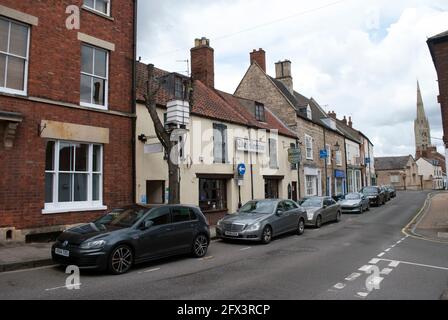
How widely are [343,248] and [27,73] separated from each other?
36.6ft

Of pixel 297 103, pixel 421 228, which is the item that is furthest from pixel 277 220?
pixel 297 103

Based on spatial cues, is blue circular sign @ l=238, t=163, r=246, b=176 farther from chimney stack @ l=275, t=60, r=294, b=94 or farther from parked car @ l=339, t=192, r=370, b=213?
chimney stack @ l=275, t=60, r=294, b=94

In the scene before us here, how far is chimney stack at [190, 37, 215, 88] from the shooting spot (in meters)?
22.9

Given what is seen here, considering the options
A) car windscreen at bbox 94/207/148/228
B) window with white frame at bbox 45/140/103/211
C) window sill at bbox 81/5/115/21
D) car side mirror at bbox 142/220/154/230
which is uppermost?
window sill at bbox 81/5/115/21

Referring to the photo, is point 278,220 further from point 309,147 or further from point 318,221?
point 309,147

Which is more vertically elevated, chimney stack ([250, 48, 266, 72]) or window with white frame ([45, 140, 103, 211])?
chimney stack ([250, 48, 266, 72])

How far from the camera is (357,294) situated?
6.30 meters

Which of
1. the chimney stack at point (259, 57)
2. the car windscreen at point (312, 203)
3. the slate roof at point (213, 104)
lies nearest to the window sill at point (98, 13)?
the slate roof at point (213, 104)

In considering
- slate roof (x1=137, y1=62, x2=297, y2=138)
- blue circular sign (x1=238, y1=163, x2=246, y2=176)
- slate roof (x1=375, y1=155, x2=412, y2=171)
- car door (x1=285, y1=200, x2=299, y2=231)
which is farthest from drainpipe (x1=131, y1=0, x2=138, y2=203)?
slate roof (x1=375, y1=155, x2=412, y2=171)

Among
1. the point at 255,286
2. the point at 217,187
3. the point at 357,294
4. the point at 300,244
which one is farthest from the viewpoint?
the point at 217,187

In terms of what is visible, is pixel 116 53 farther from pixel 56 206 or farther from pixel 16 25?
pixel 56 206

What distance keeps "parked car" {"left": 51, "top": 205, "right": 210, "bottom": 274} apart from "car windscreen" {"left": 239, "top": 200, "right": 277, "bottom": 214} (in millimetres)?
3638

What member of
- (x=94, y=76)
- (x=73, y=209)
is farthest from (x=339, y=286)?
(x=94, y=76)

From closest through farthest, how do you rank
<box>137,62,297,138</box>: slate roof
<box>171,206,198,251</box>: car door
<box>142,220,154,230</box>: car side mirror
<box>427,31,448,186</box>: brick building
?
<box>142,220,154,230</box>: car side mirror < <box>171,206,198,251</box>: car door < <box>137,62,297,138</box>: slate roof < <box>427,31,448,186</box>: brick building
